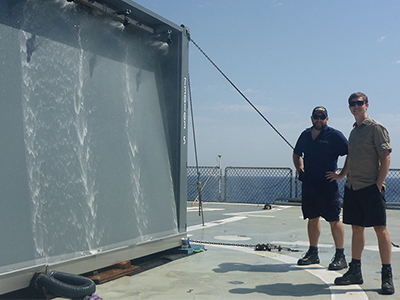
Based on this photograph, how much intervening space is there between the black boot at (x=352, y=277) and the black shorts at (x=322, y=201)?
2.40ft

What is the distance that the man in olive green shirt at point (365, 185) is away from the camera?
3576mm

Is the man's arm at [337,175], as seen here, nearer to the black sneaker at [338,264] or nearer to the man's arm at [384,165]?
the man's arm at [384,165]

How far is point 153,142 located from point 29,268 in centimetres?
200

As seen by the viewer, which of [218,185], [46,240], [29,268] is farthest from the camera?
[218,185]

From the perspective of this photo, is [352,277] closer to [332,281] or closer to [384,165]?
[332,281]

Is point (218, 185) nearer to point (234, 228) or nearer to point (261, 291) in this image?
point (234, 228)

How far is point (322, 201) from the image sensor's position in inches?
175

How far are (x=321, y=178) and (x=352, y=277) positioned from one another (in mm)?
1135

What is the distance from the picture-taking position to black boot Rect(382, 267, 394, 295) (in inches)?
133

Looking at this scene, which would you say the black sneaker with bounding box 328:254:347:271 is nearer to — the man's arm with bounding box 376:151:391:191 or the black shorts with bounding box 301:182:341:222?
the black shorts with bounding box 301:182:341:222

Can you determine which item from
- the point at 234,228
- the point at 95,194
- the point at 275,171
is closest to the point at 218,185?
the point at 275,171

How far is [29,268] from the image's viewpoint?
3053 millimetres

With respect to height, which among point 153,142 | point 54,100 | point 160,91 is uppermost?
point 160,91

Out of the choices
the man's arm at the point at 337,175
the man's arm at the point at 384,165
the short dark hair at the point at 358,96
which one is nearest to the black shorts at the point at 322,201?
the man's arm at the point at 337,175
